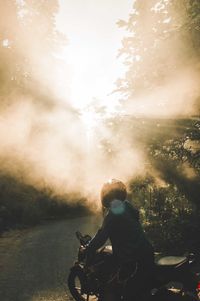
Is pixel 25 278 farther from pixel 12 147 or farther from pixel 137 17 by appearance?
pixel 12 147

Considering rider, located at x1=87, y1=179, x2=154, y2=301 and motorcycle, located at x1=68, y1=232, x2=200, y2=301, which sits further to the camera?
rider, located at x1=87, y1=179, x2=154, y2=301

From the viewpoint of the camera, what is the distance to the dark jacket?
16.1ft

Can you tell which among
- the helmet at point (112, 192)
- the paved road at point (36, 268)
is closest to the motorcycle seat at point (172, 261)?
the helmet at point (112, 192)

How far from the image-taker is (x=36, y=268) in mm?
9703

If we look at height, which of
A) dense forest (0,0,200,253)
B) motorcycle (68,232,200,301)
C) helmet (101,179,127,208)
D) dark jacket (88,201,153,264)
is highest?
dense forest (0,0,200,253)

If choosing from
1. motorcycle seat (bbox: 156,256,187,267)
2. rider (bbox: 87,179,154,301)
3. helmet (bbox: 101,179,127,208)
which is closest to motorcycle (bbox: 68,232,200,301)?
motorcycle seat (bbox: 156,256,187,267)

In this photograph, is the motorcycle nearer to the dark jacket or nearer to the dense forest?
the dark jacket

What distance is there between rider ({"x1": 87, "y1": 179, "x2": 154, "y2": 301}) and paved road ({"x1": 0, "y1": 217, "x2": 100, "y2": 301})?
2329mm

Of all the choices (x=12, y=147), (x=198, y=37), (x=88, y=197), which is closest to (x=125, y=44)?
(x=198, y=37)

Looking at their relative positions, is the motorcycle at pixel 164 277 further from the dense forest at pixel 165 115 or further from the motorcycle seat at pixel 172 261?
the dense forest at pixel 165 115

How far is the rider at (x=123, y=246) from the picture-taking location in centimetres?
486

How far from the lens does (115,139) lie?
987cm

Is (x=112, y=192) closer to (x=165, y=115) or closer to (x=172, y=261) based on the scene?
(x=172, y=261)

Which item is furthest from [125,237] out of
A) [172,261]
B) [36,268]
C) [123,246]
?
[36,268]
